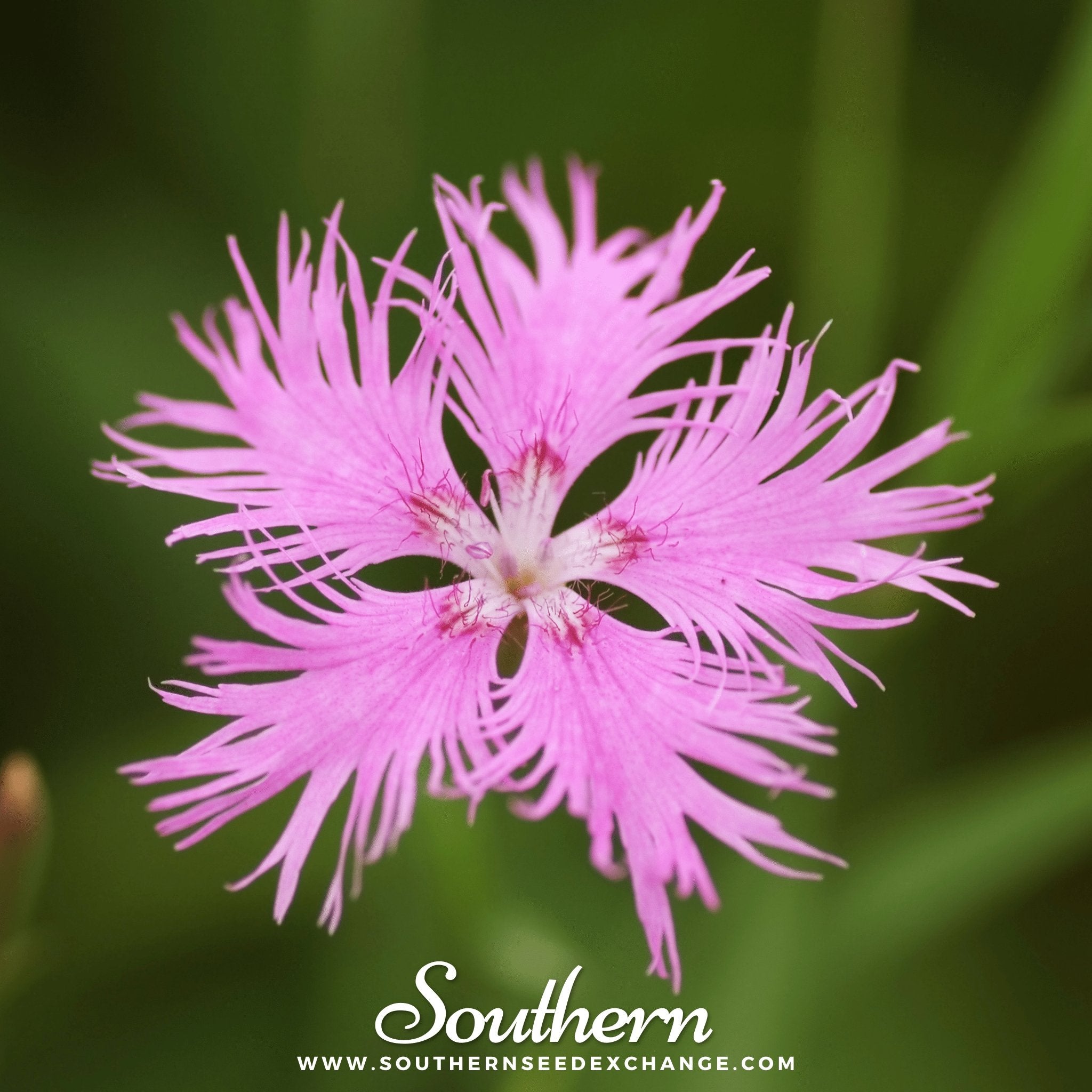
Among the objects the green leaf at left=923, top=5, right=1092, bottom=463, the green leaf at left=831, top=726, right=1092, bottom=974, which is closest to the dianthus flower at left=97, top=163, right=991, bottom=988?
the green leaf at left=923, top=5, right=1092, bottom=463

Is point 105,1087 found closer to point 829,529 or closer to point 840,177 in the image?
point 829,529

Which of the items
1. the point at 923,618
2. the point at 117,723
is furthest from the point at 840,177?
the point at 117,723

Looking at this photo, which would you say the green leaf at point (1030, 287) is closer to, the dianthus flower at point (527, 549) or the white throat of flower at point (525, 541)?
the dianthus flower at point (527, 549)

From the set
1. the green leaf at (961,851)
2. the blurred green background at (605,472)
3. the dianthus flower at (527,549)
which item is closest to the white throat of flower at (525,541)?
the dianthus flower at (527,549)

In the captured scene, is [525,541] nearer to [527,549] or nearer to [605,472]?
[527,549]

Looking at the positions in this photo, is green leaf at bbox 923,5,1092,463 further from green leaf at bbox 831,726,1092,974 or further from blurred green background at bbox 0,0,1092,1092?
green leaf at bbox 831,726,1092,974

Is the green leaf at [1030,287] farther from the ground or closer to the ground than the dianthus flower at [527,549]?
farther from the ground
